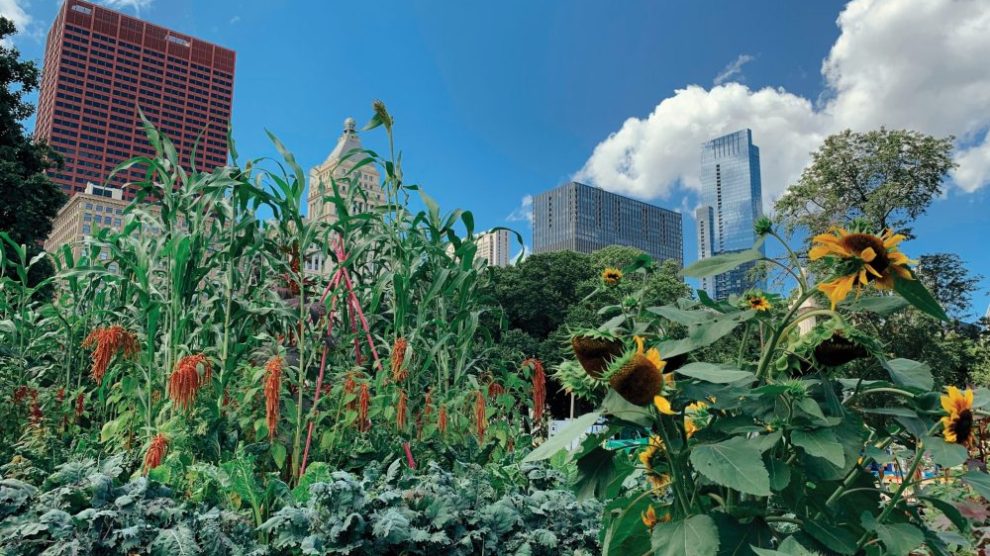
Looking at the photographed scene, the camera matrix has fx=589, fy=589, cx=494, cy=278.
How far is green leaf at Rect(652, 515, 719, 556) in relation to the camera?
91 centimetres

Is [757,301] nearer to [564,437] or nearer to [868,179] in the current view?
[564,437]

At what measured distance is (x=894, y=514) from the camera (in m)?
1.12

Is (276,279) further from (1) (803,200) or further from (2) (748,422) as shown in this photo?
(1) (803,200)

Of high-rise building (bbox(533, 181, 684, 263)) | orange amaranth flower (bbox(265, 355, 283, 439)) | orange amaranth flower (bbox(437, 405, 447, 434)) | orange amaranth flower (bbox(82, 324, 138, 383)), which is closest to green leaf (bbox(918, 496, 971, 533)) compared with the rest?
orange amaranth flower (bbox(265, 355, 283, 439))

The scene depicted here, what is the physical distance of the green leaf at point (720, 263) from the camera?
3.26 feet

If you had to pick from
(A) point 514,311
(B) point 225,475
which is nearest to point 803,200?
(A) point 514,311

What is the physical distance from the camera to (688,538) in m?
0.94

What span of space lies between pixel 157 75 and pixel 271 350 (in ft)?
290

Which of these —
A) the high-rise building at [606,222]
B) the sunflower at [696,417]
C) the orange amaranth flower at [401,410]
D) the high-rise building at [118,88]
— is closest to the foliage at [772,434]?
the sunflower at [696,417]

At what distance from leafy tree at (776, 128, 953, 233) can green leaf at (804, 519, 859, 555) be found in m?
17.3

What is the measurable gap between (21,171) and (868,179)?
2195 cm

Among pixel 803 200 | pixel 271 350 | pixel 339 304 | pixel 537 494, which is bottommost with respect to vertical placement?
pixel 537 494

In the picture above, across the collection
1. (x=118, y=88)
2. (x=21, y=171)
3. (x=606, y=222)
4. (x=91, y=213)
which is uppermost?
(x=118, y=88)

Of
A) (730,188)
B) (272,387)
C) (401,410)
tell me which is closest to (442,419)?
(401,410)
